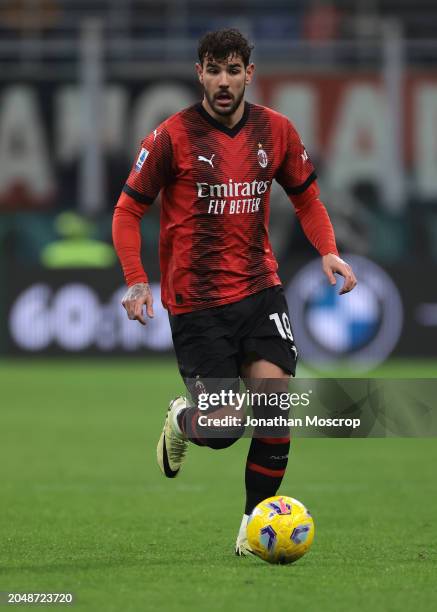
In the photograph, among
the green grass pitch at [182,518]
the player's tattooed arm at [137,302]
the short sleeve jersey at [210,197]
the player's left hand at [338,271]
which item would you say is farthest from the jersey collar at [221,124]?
the green grass pitch at [182,518]

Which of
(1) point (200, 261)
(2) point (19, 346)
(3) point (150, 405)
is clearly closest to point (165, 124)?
(1) point (200, 261)

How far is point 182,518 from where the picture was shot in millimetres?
7582

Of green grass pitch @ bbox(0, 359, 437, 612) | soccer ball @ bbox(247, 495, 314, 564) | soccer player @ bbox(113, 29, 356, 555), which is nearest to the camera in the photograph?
green grass pitch @ bbox(0, 359, 437, 612)

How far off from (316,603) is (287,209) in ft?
51.3

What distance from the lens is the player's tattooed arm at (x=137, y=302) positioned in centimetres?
599

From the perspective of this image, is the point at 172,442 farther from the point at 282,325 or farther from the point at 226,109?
the point at 226,109

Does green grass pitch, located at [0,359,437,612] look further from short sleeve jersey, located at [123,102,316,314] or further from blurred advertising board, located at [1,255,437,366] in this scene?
blurred advertising board, located at [1,255,437,366]

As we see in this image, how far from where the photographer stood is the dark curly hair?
6.07 meters

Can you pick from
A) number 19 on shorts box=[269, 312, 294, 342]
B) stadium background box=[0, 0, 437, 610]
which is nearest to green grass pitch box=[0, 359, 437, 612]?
stadium background box=[0, 0, 437, 610]

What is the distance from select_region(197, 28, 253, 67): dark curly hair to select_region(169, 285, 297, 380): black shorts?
3.37 feet

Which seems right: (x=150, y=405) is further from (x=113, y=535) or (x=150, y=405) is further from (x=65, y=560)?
(x=65, y=560)

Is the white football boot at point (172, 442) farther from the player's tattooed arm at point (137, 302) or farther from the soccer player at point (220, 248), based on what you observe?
the player's tattooed arm at point (137, 302)

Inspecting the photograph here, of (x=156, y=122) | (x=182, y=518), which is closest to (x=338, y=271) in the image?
(x=182, y=518)

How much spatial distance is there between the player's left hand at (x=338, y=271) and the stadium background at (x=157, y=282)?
3.77 ft
